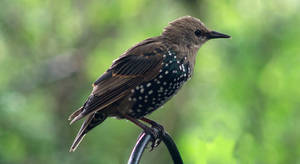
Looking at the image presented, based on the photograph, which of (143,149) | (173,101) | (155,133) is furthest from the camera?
(173,101)

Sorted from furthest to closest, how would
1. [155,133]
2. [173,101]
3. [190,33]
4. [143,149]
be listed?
[173,101], [190,33], [155,133], [143,149]

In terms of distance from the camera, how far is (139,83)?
453cm

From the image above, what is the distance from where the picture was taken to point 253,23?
278 inches

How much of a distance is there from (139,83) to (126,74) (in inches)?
5.4

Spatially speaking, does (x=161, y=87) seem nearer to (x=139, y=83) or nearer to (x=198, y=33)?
(x=139, y=83)

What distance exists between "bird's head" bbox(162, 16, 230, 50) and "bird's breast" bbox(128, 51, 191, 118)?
1.22 ft

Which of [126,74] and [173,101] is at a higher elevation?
[126,74]

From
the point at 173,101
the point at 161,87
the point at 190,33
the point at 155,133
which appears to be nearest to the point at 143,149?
the point at 155,133

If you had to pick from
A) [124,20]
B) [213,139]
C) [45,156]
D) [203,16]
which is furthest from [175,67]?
[124,20]

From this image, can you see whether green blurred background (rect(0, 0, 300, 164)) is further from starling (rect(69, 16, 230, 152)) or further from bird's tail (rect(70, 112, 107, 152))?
bird's tail (rect(70, 112, 107, 152))

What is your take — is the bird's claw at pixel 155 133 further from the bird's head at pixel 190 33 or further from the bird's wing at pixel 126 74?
the bird's head at pixel 190 33

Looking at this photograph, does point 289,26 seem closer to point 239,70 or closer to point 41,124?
point 239,70

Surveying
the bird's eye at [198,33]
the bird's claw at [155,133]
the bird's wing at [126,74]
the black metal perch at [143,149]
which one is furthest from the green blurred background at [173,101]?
the black metal perch at [143,149]

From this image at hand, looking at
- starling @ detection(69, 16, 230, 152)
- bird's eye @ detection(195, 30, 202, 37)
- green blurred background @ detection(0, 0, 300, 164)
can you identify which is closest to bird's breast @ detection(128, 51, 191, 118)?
starling @ detection(69, 16, 230, 152)
